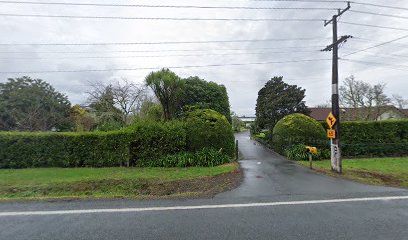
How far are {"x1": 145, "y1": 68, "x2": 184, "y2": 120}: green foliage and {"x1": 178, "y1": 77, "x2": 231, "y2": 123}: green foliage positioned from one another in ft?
4.33

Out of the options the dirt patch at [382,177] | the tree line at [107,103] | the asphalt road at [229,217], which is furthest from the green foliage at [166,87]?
the dirt patch at [382,177]

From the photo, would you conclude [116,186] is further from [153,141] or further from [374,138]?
[374,138]

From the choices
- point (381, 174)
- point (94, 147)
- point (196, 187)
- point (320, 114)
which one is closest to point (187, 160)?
point (196, 187)

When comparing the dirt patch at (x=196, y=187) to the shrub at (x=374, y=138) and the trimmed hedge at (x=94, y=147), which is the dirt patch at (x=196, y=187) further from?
the shrub at (x=374, y=138)

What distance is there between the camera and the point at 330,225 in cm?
450

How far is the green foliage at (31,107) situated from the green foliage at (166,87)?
20428 mm

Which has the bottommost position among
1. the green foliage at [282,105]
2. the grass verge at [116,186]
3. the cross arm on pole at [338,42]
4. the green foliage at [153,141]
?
the grass verge at [116,186]

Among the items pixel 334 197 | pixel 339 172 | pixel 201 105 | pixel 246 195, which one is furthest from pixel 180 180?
pixel 201 105

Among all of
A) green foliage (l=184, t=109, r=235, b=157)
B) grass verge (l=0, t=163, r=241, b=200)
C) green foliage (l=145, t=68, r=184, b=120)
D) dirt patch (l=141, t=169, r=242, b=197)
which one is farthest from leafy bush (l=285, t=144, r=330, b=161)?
green foliage (l=145, t=68, r=184, b=120)

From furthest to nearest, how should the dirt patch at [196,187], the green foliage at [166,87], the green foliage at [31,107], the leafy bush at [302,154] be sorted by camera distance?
the green foliage at [31,107] → the green foliage at [166,87] → the leafy bush at [302,154] → the dirt patch at [196,187]

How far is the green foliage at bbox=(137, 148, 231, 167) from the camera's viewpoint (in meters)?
11.7

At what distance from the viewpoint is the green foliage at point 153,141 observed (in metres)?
12.1

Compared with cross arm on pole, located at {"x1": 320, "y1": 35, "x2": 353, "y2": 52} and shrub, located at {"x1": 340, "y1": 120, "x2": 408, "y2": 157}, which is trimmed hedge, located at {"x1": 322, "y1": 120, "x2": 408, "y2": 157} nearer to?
shrub, located at {"x1": 340, "y1": 120, "x2": 408, "y2": 157}

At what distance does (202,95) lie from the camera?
57.5 feet
